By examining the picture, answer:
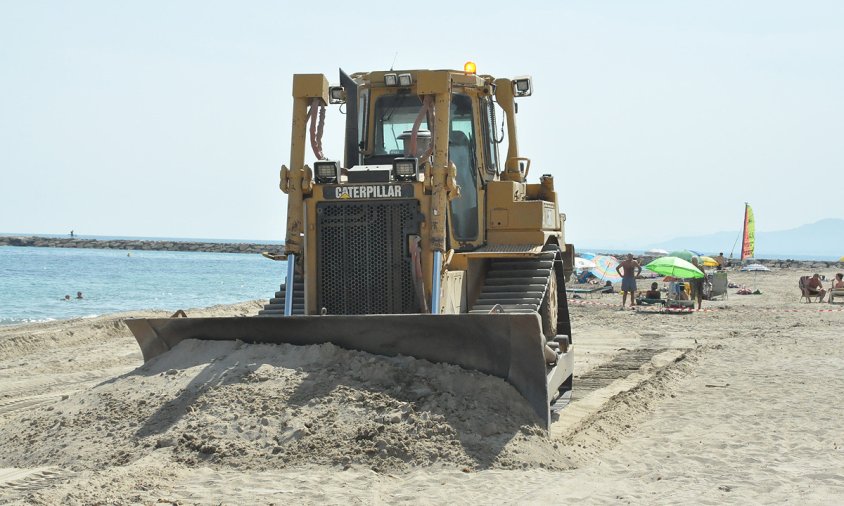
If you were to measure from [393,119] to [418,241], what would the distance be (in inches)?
76.8

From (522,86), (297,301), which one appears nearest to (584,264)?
(522,86)

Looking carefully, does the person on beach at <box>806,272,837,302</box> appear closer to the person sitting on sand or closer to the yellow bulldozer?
the person sitting on sand

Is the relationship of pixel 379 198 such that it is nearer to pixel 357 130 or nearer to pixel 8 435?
pixel 357 130

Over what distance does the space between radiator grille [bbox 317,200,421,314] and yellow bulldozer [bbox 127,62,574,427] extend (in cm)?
1

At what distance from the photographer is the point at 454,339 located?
8430 mm

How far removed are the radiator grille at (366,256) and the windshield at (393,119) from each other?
141 cm

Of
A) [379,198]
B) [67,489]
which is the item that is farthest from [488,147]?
[67,489]

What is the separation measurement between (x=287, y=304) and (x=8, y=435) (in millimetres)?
2674

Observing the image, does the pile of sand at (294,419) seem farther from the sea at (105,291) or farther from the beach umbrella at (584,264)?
the beach umbrella at (584,264)

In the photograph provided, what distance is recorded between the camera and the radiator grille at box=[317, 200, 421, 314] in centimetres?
918

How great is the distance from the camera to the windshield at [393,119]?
10.5m

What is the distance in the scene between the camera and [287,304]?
9633 millimetres

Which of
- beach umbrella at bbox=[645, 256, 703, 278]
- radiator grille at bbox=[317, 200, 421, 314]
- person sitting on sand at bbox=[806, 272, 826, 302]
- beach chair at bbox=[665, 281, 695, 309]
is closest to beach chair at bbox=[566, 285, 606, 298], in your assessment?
beach umbrella at bbox=[645, 256, 703, 278]

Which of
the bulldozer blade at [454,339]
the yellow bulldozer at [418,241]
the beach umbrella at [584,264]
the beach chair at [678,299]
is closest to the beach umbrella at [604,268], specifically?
the beach umbrella at [584,264]
